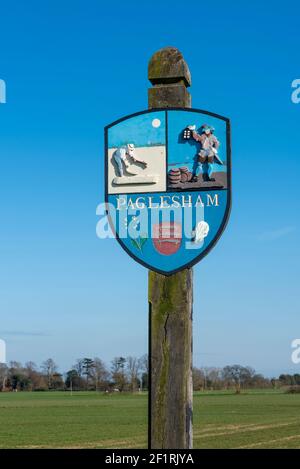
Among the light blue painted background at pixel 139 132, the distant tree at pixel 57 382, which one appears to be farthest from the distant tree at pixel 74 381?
→ the light blue painted background at pixel 139 132

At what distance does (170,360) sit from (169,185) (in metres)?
1.26

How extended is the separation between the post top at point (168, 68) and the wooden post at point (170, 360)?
1.47m

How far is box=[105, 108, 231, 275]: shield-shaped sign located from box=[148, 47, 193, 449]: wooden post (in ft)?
0.48

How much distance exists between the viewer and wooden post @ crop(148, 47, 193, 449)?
491cm

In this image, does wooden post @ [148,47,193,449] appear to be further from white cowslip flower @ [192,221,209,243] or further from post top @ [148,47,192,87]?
post top @ [148,47,192,87]

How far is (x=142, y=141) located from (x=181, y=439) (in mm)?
2166

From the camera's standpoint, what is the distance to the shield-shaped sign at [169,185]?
508 cm

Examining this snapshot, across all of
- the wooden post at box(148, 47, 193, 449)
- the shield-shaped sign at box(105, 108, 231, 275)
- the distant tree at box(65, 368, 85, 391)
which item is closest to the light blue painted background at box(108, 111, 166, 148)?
the shield-shaped sign at box(105, 108, 231, 275)

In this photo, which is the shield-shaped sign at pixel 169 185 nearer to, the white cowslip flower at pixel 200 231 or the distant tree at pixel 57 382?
the white cowslip flower at pixel 200 231

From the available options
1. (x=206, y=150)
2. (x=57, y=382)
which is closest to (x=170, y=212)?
(x=206, y=150)

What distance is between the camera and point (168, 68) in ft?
17.7

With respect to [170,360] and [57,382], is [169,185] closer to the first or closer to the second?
[170,360]

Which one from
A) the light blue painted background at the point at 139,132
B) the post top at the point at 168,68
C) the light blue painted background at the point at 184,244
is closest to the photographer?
the light blue painted background at the point at 184,244
